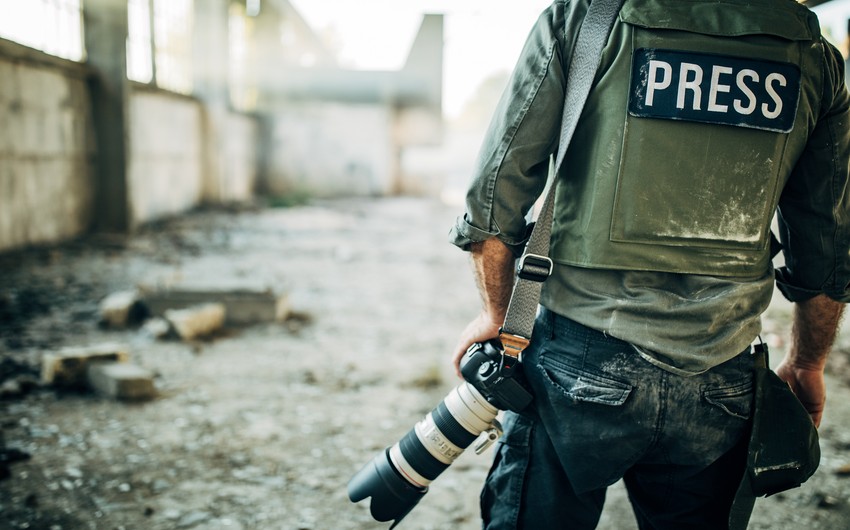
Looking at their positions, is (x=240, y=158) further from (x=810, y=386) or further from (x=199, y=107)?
(x=810, y=386)

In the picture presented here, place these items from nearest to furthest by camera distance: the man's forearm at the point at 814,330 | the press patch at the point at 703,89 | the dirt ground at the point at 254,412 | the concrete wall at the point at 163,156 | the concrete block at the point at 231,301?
the press patch at the point at 703,89 → the man's forearm at the point at 814,330 → the dirt ground at the point at 254,412 → the concrete block at the point at 231,301 → the concrete wall at the point at 163,156

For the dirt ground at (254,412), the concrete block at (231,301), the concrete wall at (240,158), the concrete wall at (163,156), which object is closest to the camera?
the dirt ground at (254,412)

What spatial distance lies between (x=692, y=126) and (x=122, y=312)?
3.62 m

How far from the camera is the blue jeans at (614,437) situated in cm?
104

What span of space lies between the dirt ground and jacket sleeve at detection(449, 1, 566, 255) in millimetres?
1234

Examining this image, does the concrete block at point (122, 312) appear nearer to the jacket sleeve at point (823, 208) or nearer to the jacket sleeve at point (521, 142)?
the jacket sleeve at point (521, 142)

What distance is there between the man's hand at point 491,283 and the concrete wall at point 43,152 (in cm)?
550

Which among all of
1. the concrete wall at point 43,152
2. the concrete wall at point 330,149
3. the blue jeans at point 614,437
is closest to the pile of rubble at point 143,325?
the concrete wall at point 43,152

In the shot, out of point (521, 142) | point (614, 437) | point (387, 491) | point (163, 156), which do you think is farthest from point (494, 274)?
point (163, 156)

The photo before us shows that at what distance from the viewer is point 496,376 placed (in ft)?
3.61

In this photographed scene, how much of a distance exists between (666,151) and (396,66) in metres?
15.0

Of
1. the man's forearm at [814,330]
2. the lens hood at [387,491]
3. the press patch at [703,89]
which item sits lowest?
the lens hood at [387,491]

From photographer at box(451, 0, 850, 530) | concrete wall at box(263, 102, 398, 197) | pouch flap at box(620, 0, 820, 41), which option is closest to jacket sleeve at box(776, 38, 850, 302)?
photographer at box(451, 0, 850, 530)

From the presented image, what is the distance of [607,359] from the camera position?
1049 millimetres
